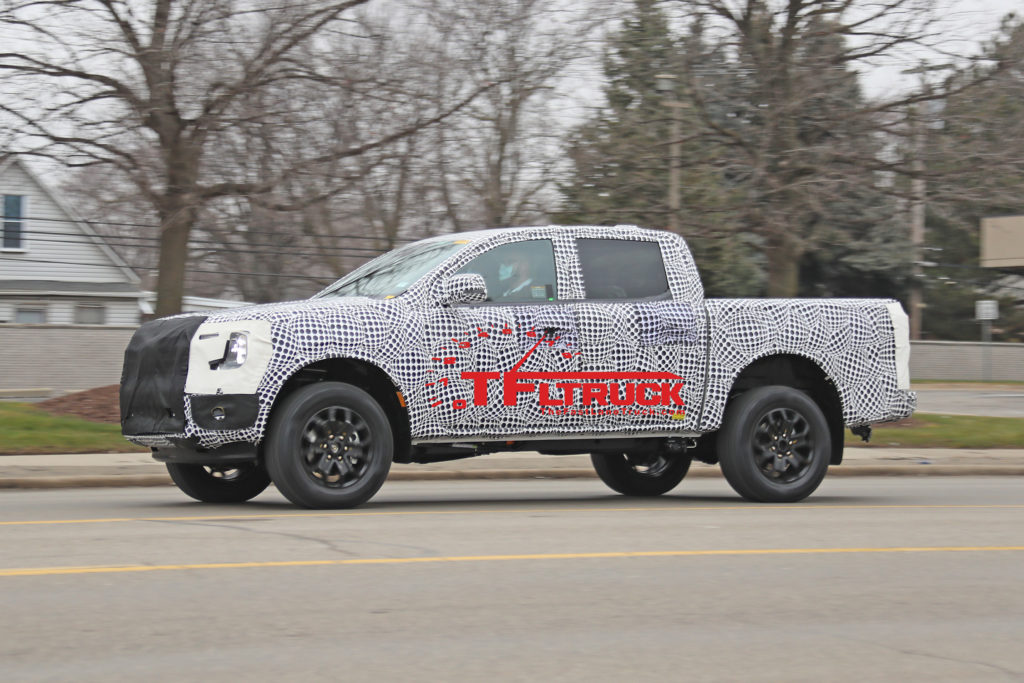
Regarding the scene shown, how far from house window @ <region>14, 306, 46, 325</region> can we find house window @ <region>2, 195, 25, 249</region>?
190cm

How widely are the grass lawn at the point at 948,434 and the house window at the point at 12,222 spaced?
97.8ft

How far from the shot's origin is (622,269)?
10188 mm

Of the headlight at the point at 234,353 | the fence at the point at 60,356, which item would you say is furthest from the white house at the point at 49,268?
the headlight at the point at 234,353

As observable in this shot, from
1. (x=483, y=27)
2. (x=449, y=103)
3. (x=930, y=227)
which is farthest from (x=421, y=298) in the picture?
(x=930, y=227)

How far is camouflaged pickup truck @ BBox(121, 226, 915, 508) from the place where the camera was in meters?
8.88

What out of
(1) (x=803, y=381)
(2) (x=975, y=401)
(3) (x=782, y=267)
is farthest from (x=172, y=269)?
(2) (x=975, y=401)

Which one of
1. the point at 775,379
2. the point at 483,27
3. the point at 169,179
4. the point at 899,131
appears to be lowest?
the point at 775,379

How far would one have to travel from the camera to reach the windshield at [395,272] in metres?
9.59

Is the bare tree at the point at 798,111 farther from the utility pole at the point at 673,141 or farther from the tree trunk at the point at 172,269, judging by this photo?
the tree trunk at the point at 172,269

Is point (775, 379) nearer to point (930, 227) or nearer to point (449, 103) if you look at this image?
point (449, 103)

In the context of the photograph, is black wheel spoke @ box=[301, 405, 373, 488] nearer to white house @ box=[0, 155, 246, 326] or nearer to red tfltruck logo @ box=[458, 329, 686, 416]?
red tfltruck logo @ box=[458, 329, 686, 416]

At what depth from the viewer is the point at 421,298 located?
9344 mm

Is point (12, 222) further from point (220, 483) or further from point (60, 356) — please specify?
point (220, 483)

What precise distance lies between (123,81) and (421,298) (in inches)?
427
